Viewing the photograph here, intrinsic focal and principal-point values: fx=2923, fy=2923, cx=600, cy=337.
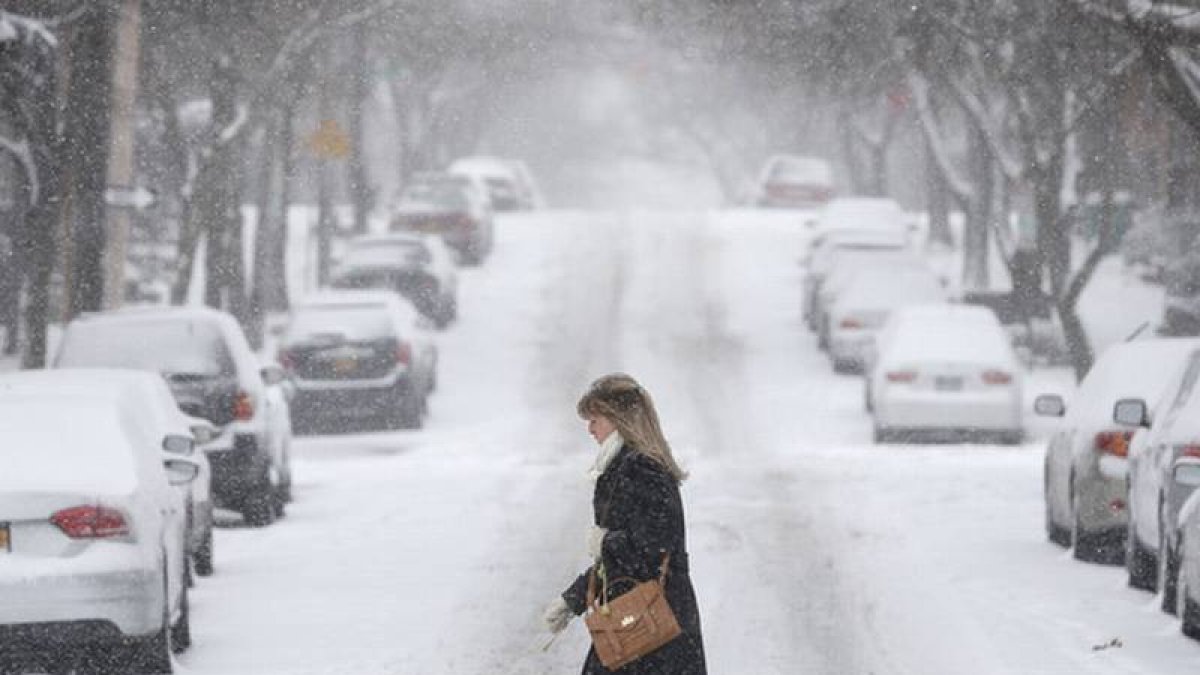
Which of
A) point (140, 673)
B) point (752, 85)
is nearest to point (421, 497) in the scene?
point (140, 673)

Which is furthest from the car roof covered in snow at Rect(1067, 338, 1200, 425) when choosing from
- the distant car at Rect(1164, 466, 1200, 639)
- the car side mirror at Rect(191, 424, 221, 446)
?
the car side mirror at Rect(191, 424, 221, 446)

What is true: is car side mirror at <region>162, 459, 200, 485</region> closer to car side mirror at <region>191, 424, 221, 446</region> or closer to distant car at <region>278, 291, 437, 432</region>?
car side mirror at <region>191, 424, 221, 446</region>

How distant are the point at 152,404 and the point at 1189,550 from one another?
5.81 m

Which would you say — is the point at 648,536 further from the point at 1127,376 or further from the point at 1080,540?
the point at 1127,376

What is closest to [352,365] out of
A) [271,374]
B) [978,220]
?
[271,374]

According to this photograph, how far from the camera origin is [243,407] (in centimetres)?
2169

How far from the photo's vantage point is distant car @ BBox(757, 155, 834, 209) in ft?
226

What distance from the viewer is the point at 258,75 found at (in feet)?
127

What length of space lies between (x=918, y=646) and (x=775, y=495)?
9.38 meters

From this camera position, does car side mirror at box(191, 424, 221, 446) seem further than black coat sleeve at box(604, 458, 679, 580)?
Yes

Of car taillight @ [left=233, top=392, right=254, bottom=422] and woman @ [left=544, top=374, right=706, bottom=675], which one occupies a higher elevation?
woman @ [left=544, top=374, right=706, bottom=675]

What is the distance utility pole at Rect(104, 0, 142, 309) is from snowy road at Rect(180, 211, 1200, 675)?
3.36m

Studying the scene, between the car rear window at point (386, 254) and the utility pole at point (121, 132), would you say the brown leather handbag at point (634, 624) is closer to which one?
the utility pole at point (121, 132)

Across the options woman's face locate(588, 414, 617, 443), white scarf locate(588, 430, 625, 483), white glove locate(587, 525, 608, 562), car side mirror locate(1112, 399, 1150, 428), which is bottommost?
car side mirror locate(1112, 399, 1150, 428)
